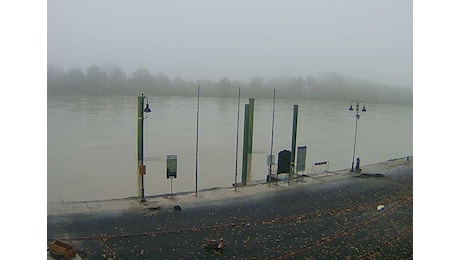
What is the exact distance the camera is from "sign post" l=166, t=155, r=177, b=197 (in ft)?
16.5

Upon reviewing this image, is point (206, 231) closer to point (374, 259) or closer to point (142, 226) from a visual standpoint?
point (142, 226)

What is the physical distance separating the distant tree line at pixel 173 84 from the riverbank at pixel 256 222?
1.16 m

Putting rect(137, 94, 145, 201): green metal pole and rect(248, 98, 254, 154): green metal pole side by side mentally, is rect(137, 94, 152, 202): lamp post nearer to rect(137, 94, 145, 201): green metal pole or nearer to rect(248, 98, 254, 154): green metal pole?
rect(137, 94, 145, 201): green metal pole

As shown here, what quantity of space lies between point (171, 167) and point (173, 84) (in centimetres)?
99

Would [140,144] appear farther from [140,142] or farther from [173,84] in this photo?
[173,84]

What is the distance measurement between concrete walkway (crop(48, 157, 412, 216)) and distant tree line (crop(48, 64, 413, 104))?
3.62 ft

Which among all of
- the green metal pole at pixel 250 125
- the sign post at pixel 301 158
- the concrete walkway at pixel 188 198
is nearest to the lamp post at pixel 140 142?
the concrete walkway at pixel 188 198

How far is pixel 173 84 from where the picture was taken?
4566 mm

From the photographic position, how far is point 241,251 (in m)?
4.47

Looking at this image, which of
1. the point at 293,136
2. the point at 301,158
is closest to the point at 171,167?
the point at 293,136

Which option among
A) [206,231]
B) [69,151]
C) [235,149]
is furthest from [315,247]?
[69,151]

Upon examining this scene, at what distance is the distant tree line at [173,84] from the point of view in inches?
174

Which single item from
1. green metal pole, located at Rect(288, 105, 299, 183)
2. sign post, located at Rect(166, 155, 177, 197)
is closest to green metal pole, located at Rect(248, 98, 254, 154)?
green metal pole, located at Rect(288, 105, 299, 183)

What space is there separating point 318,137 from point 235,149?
1034mm
